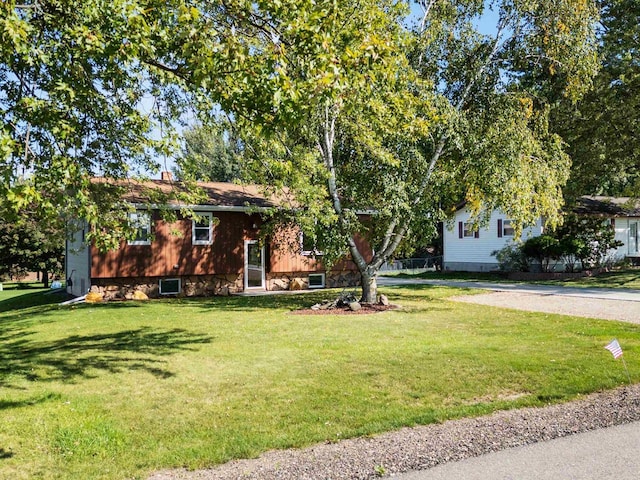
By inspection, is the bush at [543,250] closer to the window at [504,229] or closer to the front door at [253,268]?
the window at [504,229]

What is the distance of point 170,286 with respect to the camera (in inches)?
778

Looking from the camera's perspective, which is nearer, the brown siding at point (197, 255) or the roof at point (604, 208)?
the brown siding at point (197, 255)

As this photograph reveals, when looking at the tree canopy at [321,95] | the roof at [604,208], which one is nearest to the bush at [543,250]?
the roof at [604,208]

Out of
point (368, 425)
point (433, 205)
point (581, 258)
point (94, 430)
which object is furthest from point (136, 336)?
point (581, 258)

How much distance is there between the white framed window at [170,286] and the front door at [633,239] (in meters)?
25.5

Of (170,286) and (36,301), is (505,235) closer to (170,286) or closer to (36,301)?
(170,286)

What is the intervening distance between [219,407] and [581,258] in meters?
24.3

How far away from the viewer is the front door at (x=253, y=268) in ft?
69.7

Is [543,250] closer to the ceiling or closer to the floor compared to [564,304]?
closer to the ceiling

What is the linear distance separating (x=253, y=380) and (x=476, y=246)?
26.7 meters

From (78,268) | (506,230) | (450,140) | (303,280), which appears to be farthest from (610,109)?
(78,268)

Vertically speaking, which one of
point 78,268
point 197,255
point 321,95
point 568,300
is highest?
point 321,95

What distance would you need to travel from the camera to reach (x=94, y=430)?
5.05 metres

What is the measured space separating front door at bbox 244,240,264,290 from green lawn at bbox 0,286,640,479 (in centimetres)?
875
